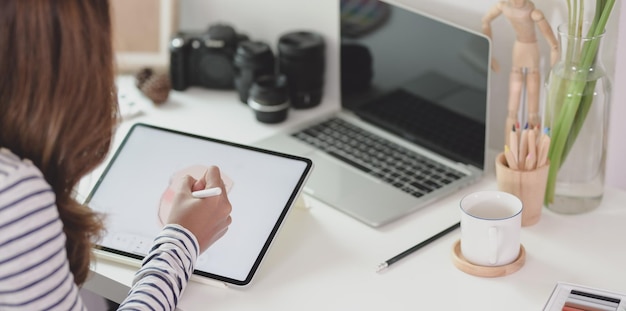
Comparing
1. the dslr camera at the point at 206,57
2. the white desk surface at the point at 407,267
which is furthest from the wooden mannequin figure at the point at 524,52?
the dslr camera at the point at 206,57

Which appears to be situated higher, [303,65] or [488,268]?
[303,65]

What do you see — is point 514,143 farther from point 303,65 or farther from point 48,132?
point 48,132

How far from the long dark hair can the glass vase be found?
644mm

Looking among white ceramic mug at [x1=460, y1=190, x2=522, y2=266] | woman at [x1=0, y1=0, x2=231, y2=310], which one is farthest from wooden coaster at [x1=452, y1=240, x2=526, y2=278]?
woman at [x1=0, y1=0, x2=231, y2=310]

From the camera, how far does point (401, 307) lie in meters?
1.15

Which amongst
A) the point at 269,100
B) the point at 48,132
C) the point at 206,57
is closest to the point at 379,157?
the point at 269,100

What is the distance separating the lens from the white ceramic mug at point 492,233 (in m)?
1.18

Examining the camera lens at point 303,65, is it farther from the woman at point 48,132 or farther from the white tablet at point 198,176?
the woman at point 48,132

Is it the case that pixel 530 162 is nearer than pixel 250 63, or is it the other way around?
pixel 530 162

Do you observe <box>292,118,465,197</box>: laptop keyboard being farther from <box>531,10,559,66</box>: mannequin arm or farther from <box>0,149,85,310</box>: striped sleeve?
<box>0,149,85,310</box>: striped sleeve

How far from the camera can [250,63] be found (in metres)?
1.70

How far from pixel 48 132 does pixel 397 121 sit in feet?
2.46

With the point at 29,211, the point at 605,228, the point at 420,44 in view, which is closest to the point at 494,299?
the point at 605,228

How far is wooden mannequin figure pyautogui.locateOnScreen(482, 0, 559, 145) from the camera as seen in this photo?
1.34m
